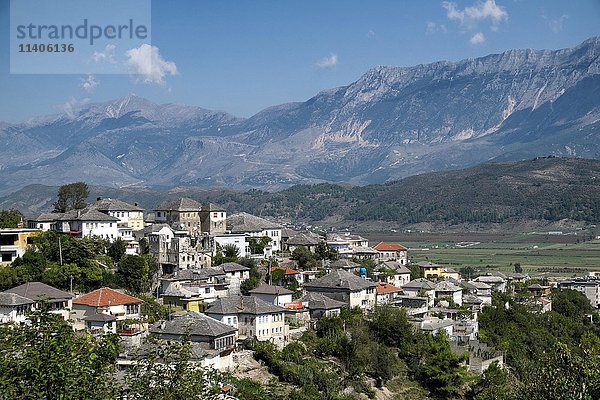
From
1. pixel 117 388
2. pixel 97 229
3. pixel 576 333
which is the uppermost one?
pixel 97 229

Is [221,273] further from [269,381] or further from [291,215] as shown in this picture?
[291,215]

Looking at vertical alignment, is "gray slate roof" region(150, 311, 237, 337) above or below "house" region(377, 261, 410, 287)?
below

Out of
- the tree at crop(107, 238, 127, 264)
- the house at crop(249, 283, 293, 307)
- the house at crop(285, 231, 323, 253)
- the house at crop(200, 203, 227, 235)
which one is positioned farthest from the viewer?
the house at crop(285, 231, 323, 253)

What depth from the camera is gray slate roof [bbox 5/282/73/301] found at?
100.0 ft

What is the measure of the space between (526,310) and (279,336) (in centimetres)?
1818

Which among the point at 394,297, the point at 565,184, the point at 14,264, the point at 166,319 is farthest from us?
the point at 565,184

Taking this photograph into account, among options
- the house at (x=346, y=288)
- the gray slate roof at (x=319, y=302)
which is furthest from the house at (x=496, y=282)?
the gray slate roof at (x=319, y=302)

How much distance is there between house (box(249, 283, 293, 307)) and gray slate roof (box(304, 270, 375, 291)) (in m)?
2.54

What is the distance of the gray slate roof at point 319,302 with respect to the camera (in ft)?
116

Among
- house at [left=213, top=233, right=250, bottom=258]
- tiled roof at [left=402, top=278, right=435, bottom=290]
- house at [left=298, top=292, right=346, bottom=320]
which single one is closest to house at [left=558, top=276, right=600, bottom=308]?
tiled roof at [left=402, top=278, right=435, bottom=290]

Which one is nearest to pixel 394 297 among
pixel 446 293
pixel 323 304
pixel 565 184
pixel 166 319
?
pixel 446 293

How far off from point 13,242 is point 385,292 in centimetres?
1644

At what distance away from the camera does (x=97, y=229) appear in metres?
39.3

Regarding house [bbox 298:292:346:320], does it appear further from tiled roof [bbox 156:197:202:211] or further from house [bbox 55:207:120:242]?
tiled roof [bbox 156:197:202:211]
